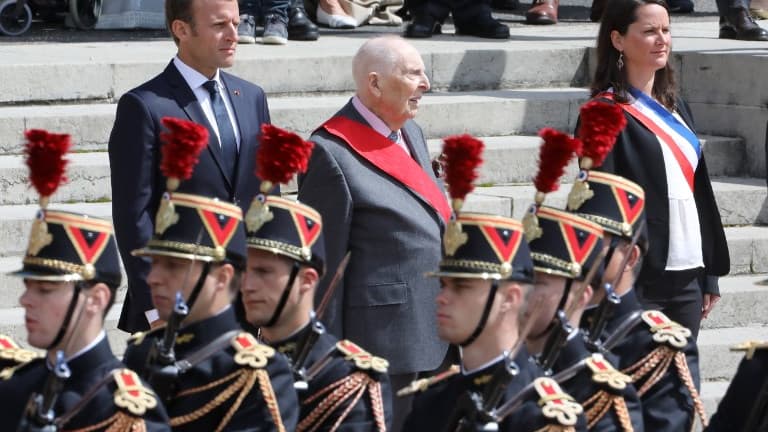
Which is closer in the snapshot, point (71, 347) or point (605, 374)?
point (71, 347)

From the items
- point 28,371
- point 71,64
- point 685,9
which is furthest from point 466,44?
point 28,371

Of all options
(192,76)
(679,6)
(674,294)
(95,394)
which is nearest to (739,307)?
(674,294)

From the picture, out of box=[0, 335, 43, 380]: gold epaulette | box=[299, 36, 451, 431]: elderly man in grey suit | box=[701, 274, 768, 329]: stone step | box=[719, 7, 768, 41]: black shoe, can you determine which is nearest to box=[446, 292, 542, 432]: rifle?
box=[0, 335, 43, 380]: gold epaulette

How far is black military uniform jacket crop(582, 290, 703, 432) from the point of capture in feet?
16.6

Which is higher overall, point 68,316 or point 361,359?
point 68,316

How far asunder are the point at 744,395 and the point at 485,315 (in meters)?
0.75

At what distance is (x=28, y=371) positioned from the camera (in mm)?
4457

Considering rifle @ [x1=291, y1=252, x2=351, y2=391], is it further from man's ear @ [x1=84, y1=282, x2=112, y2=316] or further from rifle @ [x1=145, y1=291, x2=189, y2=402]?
man's ear @ [x1=84, y1=282, x2=112, y2=316]

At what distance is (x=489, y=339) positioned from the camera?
4.48m

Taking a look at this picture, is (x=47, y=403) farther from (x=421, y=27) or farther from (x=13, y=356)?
(x=421, y=27)

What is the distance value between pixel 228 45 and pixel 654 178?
1.52 meters

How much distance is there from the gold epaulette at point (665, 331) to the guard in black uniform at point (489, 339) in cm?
65

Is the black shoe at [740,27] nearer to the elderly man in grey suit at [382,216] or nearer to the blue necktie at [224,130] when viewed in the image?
the elderly man in grey suit at [382,216]

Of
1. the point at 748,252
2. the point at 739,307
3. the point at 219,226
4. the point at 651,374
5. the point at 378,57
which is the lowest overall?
the point at 739,307
